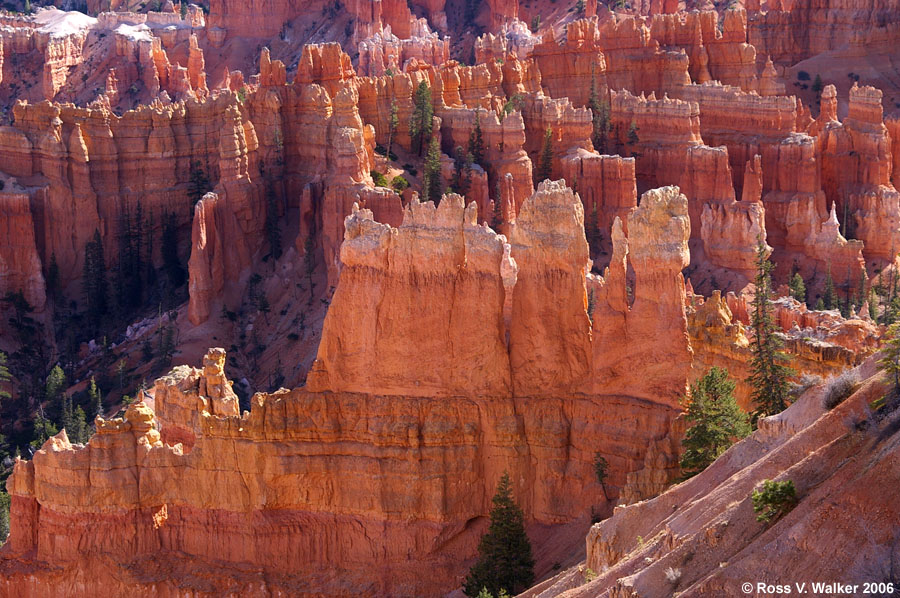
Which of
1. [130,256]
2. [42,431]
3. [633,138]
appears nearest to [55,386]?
[42,431]

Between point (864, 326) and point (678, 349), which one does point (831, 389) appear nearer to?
point (678, 349)

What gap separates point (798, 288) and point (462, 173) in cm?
1416

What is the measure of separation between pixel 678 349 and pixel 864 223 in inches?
1526

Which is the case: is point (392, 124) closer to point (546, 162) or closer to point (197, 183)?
point (546, 162)

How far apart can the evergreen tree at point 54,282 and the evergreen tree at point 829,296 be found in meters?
31.9

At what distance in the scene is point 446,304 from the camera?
45.5 meters

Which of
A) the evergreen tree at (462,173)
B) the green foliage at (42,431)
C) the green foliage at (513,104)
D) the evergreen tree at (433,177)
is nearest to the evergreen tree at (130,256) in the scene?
the evergreen tree at (433,177)

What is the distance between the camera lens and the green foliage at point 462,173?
7338 centimetres

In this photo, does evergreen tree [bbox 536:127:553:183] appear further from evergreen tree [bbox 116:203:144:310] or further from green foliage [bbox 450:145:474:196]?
evergreen tree [bbox 116:203:144:310]

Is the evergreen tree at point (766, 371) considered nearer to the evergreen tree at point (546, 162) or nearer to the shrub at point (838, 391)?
the shrub at point (838, 391)

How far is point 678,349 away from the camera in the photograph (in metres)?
44.2

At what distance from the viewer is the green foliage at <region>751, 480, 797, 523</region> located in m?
25.7

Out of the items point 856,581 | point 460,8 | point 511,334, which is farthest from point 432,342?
point 460,8

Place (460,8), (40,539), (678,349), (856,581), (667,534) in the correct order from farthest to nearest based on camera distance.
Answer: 1. (460,8)
2. (40,539)
3. (678,349)
4. (667,534)
5. (856,581)
